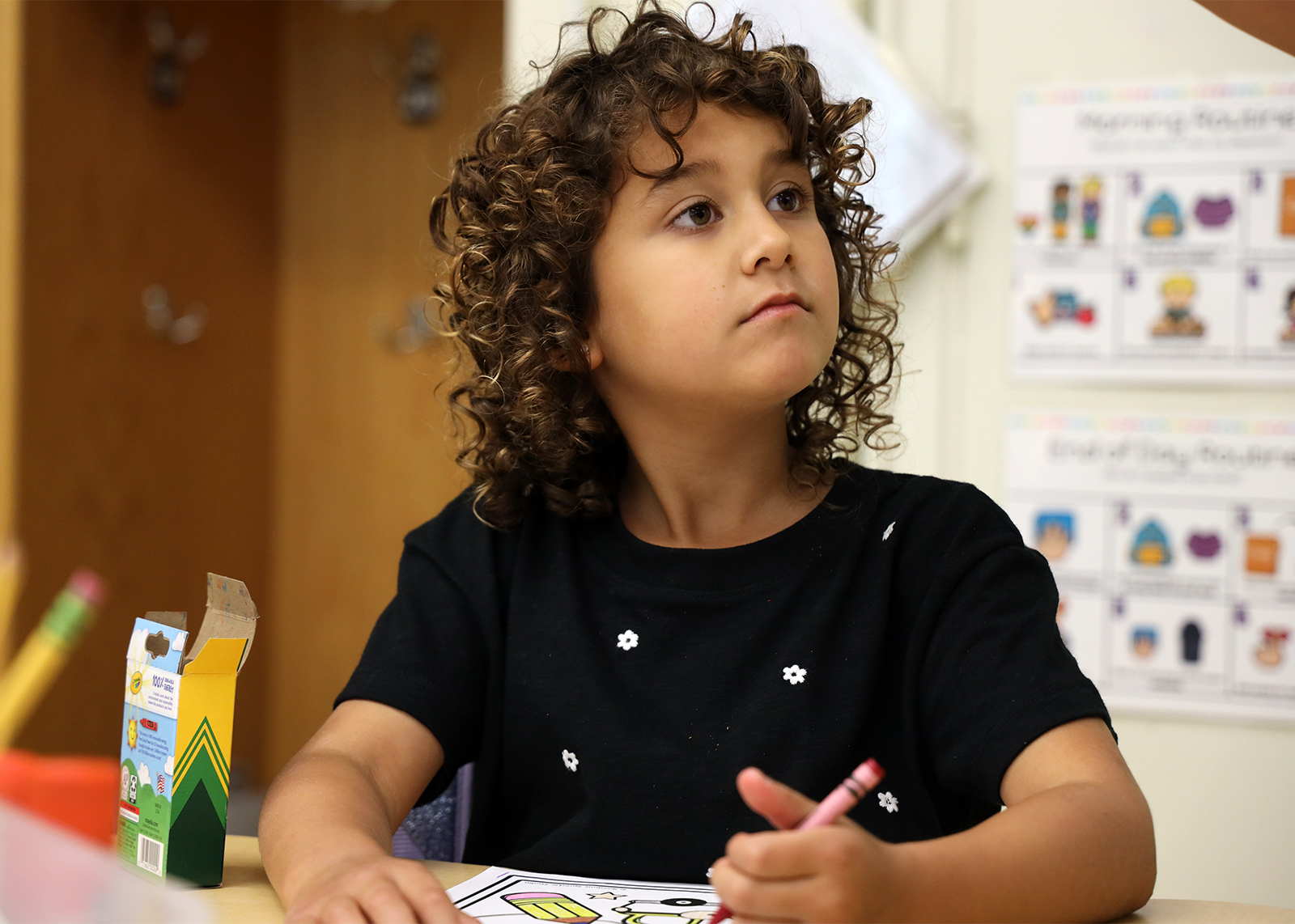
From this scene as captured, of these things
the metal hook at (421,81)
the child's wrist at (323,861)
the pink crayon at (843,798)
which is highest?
the metal hook at (421,81)

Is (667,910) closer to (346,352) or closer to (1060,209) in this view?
(1060,209)

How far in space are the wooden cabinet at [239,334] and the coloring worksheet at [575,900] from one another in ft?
7.07

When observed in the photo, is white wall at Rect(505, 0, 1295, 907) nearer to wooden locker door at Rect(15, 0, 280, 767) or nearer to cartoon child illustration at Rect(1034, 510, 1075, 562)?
cartoon child illustration at Rect(1034, 510, 1075, 562)

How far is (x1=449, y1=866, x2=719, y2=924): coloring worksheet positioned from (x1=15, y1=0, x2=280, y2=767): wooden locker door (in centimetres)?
218

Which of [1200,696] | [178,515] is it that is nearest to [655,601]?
[1200,696]

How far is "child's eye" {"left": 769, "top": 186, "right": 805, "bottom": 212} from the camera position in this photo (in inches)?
36.5

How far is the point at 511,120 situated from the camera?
1056mm

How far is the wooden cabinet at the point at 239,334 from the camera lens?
2.55 m

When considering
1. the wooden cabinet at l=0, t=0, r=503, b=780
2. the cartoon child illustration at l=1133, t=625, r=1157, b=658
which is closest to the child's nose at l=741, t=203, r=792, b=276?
the cartoon child illustration at l=1133, t=625, r=1157, b=658

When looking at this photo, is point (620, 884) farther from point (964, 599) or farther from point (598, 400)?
point (598, 400)

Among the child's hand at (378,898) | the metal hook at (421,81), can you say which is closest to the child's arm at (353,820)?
the child's hand at (378,898)

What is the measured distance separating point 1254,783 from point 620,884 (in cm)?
150

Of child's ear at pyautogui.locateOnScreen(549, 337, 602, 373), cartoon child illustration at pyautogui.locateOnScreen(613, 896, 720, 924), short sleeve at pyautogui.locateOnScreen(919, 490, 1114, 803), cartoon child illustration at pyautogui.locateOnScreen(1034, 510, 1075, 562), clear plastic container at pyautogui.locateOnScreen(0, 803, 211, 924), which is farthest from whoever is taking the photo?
cartoon child illustration at pyautogui.locateOnScreen(1034, 510, 1075, 562)

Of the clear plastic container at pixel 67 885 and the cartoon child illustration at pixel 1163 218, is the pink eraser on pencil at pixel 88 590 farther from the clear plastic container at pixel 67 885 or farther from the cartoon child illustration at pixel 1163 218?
the cartoon child illustration at pixel 1163 218
